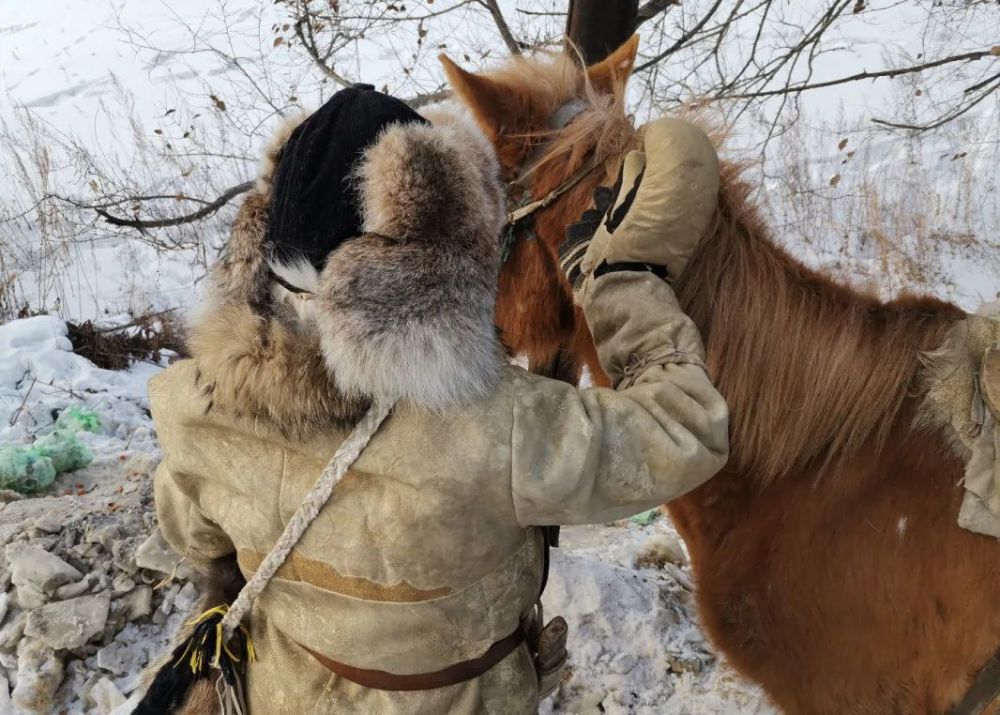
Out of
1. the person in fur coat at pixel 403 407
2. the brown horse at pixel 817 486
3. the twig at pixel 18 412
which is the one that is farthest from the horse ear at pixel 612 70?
the twig at pixel 18 412

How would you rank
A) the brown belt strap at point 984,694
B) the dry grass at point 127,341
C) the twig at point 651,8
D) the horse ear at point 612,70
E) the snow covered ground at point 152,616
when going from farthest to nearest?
the dry grass at point 127,341
the twig at point 651,8
the snow covered ground at point 152,616
the horse ear at point 612,70
the brown belt strap at point 984,694

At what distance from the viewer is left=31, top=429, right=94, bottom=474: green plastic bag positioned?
14.2 ft

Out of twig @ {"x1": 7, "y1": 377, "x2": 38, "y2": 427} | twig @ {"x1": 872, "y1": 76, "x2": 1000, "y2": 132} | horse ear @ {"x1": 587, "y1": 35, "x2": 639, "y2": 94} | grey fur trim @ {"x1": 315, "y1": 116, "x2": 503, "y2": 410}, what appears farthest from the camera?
twig @ {"x1": 7, "y1": 377, "x2": 38, "y2": 427}

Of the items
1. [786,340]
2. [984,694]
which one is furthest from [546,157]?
[984,694]

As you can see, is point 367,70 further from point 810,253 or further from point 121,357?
point 810,253

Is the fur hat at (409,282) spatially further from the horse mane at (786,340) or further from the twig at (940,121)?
the twig at (940,121)

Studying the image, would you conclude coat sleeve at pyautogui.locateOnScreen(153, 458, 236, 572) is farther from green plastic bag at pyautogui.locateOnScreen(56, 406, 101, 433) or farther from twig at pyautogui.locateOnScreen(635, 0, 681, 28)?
green plastic bag at pyautogui.locateOnScreen(56, 406, 101, 433)

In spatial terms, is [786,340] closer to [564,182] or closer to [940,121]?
[564,182]

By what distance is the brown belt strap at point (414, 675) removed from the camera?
4.31 ft

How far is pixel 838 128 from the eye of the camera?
8016mm

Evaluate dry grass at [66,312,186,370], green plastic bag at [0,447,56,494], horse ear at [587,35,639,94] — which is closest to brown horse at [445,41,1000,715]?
horse ear at [587,35,639,94]

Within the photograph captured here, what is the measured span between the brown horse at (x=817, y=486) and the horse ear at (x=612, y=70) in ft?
0.43

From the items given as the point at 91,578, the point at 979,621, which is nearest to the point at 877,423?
the point at 979,621

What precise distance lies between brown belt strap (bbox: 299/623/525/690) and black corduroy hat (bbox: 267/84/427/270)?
2.60 ft
